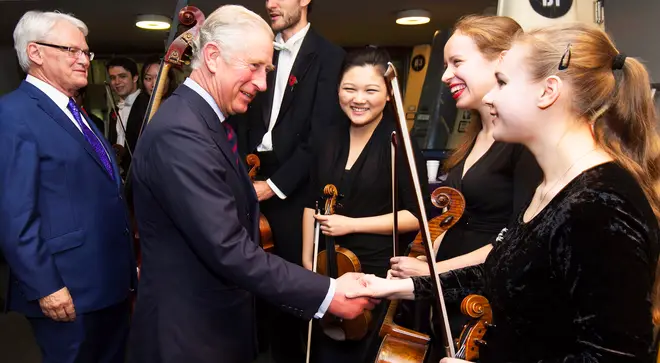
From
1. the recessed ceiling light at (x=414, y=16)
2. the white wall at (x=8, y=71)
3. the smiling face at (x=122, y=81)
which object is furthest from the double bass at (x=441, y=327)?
the white wall at (x=8, y=71)

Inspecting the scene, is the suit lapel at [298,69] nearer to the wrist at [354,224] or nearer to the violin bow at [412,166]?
the wrist at [354,224]

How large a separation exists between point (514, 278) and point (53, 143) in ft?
5.25

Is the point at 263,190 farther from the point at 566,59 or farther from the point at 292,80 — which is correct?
the point at 566,59

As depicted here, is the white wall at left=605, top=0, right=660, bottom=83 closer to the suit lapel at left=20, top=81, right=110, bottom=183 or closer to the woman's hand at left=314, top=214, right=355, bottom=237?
the woman's hand at left=314, top=214, right=355, bottom=237

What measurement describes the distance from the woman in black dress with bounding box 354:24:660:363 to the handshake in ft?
1.34

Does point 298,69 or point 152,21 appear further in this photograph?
point 152,21

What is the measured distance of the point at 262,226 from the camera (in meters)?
2.60

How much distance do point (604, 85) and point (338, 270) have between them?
1.30 metres

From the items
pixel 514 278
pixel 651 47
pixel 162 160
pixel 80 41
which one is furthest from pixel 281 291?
pixel 651 47

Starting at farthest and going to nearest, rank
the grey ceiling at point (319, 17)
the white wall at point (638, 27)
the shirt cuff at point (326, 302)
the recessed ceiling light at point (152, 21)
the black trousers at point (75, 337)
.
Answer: the recessed ceiling light at point (152, 21) → the grey ceiling at point (319, 17) → the white wall at point (638, 27) → the black trousers at point (75, 337) → the shirt cuff at point (326, 302)

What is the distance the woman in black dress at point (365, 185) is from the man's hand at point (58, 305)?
92 cm

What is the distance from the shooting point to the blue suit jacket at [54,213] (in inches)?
72.6

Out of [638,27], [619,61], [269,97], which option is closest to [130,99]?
[269,97]

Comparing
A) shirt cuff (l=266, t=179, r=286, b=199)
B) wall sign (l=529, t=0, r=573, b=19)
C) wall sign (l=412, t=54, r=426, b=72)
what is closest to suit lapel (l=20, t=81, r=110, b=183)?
shirt cuff (l=266, t=179, r=286, b=199)
